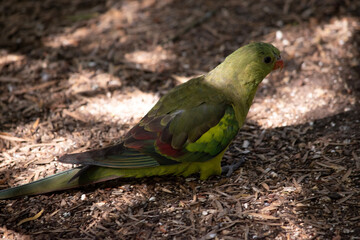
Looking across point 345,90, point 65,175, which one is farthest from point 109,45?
point 345,90

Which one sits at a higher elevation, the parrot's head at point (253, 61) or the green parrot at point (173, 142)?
the parrot's head at point (253, 61)

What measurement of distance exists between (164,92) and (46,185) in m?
2.53

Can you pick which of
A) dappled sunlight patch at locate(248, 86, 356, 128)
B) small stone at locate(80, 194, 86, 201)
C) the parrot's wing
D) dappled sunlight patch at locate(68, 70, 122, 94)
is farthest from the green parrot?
dappled sunlight patch at locate(68, 70, 122, 94)

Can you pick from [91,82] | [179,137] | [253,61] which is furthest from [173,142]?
[91,82]

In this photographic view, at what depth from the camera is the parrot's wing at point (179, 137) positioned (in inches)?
164

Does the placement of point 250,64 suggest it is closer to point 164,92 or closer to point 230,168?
point 230,168

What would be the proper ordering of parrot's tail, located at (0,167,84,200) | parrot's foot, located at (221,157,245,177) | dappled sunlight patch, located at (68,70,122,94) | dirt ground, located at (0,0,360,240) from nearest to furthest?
dirt ground, located at (0,0,360,240)
parrot's tail, located at (0,167,84,200)
parrot's foot, located at (221,157,245,177)
dappled sunlight patch, located at (68,70,122,94)

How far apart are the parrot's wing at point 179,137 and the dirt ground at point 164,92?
1.34 feet

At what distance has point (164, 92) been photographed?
20.2 feet

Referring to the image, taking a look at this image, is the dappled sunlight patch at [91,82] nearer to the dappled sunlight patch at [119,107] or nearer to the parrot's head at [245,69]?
the dappled sunlight patch at [119,107]

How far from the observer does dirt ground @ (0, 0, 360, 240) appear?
12.8ft

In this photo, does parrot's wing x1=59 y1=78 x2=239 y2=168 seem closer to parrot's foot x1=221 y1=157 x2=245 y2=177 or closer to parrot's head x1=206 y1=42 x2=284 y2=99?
parrot's head x1=206 y1=42 x2=284 y2=99

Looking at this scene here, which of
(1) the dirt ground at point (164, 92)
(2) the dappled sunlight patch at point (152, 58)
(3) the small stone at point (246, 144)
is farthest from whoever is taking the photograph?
(2) the dappled sunlight patch at point (152, 58)

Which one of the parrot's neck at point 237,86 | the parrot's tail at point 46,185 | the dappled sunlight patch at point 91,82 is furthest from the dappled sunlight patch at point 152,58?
the parrot's tail at point 46,185
